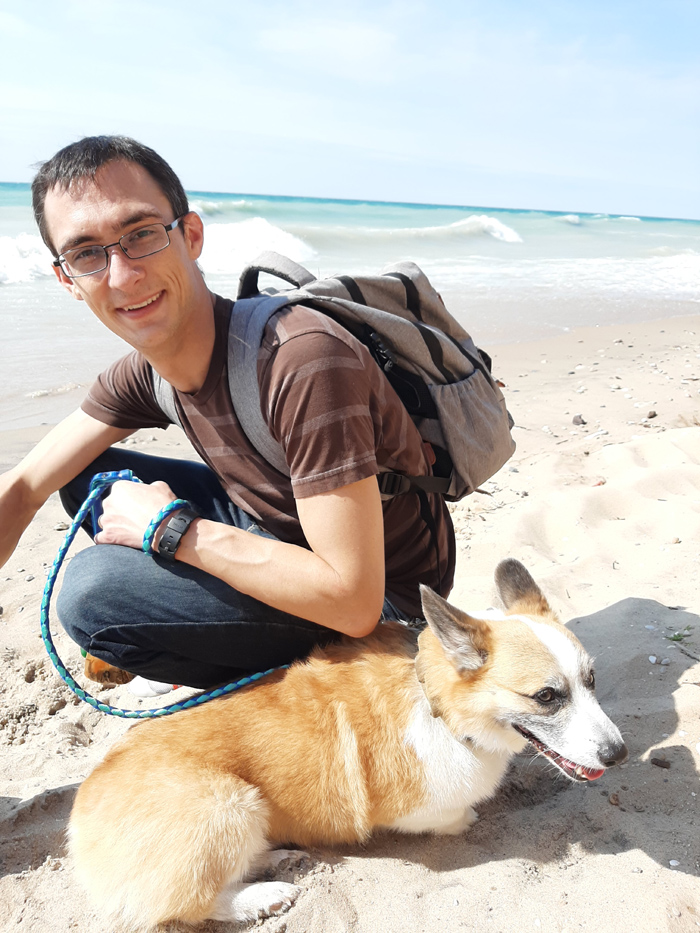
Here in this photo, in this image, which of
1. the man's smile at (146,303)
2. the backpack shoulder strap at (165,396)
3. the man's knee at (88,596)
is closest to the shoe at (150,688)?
the man's knee at (88,596)

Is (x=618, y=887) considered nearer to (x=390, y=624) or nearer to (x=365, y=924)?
(x=365, y=924)

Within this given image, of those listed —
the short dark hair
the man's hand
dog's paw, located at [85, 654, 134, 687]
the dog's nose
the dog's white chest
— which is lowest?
dog's paw, located at [85, 654, 134, 687]

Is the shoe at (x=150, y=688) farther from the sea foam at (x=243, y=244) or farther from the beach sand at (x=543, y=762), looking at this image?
the sea foam at (x=243, y=244)

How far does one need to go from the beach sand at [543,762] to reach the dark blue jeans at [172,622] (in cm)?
61

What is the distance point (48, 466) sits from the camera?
2.83 metres

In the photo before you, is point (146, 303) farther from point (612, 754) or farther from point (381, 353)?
point (612, 754)

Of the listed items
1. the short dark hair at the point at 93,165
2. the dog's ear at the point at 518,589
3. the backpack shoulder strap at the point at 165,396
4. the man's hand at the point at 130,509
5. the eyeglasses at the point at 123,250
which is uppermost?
the short dark hair at the point at 93,165

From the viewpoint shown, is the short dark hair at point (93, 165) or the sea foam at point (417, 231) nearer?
the short dark hair at point (93, 165)

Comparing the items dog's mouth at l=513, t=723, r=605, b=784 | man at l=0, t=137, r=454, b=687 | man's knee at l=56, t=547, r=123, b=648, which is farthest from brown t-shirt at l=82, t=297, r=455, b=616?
dog's mouth at l=513, t=723, r=605, b=784

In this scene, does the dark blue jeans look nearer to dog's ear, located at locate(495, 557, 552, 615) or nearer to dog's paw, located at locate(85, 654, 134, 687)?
dog's paw, located at locate(85, 654, 134, 687)

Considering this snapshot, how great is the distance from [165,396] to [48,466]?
0.66 m

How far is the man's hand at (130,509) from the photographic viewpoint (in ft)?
7.95

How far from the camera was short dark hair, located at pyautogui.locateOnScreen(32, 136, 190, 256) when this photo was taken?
7.00ft

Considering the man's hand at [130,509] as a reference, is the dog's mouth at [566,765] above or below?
below
